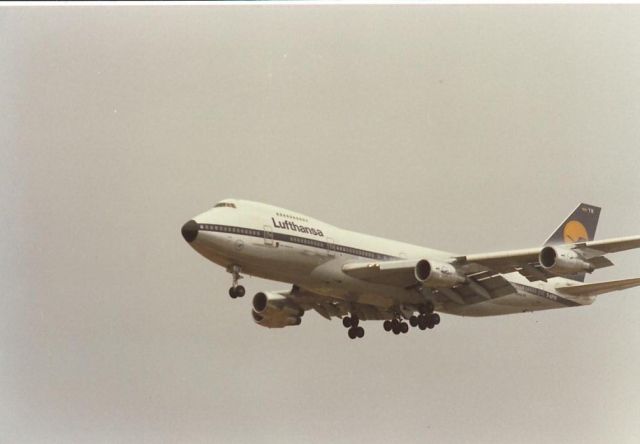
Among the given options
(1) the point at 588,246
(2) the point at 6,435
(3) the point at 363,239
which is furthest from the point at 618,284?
(2) the point at 6,435

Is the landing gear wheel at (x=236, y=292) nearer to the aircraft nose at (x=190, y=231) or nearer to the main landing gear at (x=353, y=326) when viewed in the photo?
the aircraft nose at (x=190, y=231)

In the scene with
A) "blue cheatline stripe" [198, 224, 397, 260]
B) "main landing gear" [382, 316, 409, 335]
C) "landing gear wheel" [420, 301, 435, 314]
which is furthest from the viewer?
"main landing gear" [382, 316, 409, 335]

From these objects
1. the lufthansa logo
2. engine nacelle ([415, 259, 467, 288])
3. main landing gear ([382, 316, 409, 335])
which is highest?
the lufthansa logo

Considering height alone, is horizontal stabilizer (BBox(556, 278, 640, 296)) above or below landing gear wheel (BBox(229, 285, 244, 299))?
above

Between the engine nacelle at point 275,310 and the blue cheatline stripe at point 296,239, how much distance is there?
5.61 m

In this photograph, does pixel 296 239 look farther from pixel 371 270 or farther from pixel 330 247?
pixel 371 270

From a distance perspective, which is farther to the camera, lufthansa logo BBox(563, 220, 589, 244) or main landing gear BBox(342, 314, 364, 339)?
lufthansa logo BBox(563, 220, 589, 244)

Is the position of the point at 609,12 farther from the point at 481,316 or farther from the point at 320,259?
the point at 481,316

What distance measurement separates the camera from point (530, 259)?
114ft

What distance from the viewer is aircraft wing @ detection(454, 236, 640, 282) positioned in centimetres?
3366

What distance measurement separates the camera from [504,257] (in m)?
35.1

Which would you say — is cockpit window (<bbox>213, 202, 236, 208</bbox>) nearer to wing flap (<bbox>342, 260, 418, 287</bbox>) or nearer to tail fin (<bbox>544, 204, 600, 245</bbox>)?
wing flap (<bbox>342, 260, 418, 287</bbox>)

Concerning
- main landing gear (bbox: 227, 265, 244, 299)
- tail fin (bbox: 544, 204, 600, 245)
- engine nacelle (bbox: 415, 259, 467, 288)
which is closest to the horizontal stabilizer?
tail fin (bbox: 544, 204, 600, 245)

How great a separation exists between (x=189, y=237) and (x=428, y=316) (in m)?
11.9
